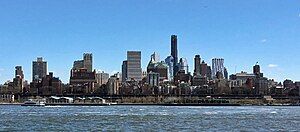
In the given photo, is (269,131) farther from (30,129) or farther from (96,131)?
(30,129)

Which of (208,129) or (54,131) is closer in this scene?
(54,131)

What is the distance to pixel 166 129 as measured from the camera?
65375 mm

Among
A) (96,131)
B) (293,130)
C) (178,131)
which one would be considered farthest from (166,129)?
(293,130)

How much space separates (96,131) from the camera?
61281 millimetres

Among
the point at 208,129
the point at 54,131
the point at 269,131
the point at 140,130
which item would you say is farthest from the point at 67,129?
the point at 269,131

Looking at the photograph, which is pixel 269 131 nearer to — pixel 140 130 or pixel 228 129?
pixel 228 129

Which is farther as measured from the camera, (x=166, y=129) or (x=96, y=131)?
(x=166, y=129)

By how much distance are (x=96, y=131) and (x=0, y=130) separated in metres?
9.09

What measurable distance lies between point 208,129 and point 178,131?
14.7 ft

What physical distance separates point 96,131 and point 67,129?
4556mm

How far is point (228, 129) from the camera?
65562 millimetres

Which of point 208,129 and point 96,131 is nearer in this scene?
point 96,131

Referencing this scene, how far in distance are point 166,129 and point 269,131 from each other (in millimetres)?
9981

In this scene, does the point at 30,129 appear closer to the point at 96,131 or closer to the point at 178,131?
the point at 96,131
